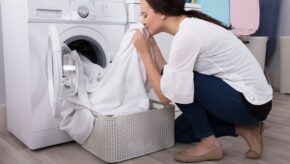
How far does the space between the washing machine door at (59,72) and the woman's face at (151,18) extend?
0.36m

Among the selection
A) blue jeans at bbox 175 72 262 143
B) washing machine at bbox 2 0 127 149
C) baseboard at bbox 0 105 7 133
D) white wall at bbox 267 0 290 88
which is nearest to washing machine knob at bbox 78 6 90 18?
washing machine at bbox 2 0 127 149

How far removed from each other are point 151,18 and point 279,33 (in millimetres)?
2297

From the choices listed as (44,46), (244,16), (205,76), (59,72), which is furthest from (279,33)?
(59,72)

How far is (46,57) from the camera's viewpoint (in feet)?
4.68

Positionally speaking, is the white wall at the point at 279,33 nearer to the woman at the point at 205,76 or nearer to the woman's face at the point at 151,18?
the woman at the point at 205,76

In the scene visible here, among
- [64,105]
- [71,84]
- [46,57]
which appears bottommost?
[64,105]

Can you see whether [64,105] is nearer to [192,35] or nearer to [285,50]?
[192,35]

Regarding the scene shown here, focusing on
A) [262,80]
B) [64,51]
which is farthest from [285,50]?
[64,51]

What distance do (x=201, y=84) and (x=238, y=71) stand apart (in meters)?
0.16

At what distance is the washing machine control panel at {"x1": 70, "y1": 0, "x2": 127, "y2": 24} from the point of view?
150cm

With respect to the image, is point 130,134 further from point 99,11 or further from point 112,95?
point 99,11

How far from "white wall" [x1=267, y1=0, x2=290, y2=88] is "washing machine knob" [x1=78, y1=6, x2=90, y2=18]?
228cm

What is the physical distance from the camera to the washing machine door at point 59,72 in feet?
3.88

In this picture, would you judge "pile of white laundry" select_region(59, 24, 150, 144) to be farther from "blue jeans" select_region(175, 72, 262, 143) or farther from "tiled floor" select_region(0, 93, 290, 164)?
"blue jeans" select_region(175, 72, 262, 143)
